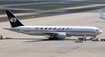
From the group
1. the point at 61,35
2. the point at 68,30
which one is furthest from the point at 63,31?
the point at 61,35

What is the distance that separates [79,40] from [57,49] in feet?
38.8

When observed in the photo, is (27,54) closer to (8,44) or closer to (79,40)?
(8,44)

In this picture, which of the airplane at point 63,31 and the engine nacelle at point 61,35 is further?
the airplane at point 63,31

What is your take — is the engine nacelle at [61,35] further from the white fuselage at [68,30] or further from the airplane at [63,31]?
the white fuselage at [68,30]

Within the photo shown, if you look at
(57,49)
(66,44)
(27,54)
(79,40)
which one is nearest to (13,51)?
(27,54)

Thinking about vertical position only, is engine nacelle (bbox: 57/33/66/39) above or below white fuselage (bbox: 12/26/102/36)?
below

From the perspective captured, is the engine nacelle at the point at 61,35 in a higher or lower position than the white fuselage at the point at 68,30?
lower

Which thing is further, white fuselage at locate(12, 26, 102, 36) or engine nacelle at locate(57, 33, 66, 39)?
white fuselage at locate(12, 26, 102, 36)

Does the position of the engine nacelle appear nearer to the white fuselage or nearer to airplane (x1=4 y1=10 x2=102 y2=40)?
airplane (x1=4 y1=10 x2=102 y2=40)

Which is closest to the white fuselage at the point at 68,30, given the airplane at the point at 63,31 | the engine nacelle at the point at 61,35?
the airplane at the point at 63,31

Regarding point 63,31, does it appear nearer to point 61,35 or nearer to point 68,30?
point 68,30

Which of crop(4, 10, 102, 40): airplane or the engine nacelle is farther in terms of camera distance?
crop(4, 10, 102, 40): airplane

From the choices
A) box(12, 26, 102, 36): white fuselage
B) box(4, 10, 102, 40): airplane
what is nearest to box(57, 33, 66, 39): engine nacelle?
box(4, 10, 102, 40): airplane

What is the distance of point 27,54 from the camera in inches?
2116
